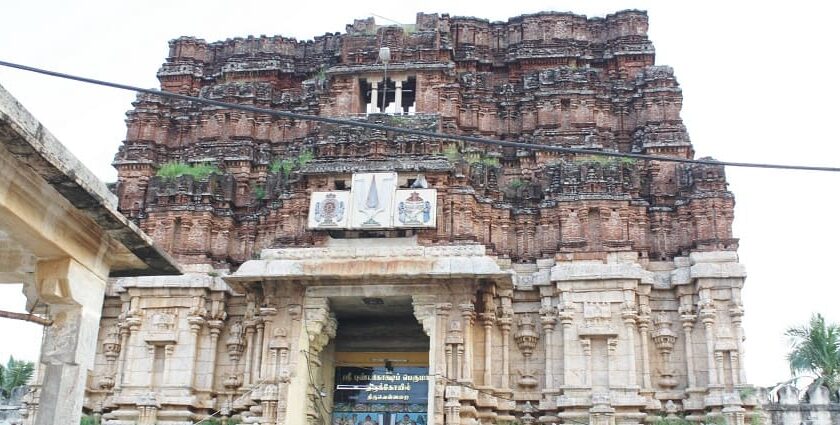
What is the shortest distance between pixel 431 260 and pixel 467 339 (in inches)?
83.5

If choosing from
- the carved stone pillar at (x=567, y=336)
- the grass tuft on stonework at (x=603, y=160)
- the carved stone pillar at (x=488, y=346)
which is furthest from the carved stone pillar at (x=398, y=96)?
the carved stone pillar at (x=567, y=336)

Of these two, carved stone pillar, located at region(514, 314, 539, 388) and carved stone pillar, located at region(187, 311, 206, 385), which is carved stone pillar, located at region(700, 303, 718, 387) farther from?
carved stone pillar, located at region(187, 311, 206, 385)

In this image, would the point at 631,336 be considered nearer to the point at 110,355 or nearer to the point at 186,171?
the point at 186,171

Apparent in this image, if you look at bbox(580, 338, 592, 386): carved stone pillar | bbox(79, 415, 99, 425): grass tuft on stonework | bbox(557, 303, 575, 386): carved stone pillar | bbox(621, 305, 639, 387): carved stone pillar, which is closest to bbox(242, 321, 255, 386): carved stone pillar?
bbox(79, 415, 99, 425): grass tuft on stonework

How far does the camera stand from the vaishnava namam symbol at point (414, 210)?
2341cm

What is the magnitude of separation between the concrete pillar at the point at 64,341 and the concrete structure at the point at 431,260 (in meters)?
11.4

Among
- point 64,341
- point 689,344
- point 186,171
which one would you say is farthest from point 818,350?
point 64,341

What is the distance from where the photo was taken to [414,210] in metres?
23.5

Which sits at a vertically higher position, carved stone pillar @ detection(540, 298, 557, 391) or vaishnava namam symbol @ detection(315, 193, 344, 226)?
vaishnava namam symbol @ detection(315, 193, 344, 226)

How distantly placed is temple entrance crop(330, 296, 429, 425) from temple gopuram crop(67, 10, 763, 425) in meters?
0.06

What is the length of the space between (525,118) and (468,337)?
27.6ft

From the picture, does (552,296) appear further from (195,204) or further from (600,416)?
(195,204)

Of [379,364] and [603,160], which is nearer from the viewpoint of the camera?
[379,364]

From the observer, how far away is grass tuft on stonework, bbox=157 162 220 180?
2659cm
